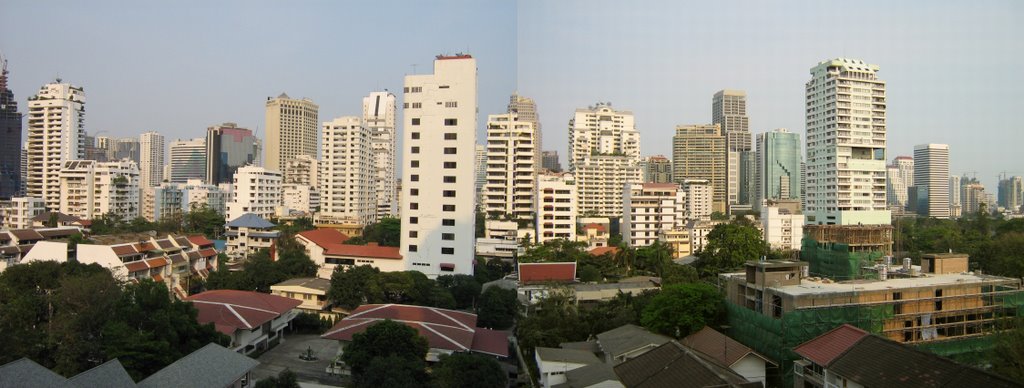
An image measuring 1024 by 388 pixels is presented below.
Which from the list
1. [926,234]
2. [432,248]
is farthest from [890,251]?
[432,248]

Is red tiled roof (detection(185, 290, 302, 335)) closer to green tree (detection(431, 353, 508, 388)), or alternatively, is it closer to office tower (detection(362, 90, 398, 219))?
green tree (detection(431, 353, 508, 388))

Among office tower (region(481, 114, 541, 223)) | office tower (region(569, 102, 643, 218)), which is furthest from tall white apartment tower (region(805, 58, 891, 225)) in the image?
office tower (region(481, 114, 541, 223))

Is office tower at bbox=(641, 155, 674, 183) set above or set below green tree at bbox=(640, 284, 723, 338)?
above

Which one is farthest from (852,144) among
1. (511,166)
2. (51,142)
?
(51,142)

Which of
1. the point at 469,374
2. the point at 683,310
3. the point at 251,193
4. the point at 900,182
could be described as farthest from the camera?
the point at 900,182

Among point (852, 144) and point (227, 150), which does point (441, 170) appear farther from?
point (227, 150)

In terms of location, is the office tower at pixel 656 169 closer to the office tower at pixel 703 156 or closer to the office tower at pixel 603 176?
the office tower at pixel 703 156
